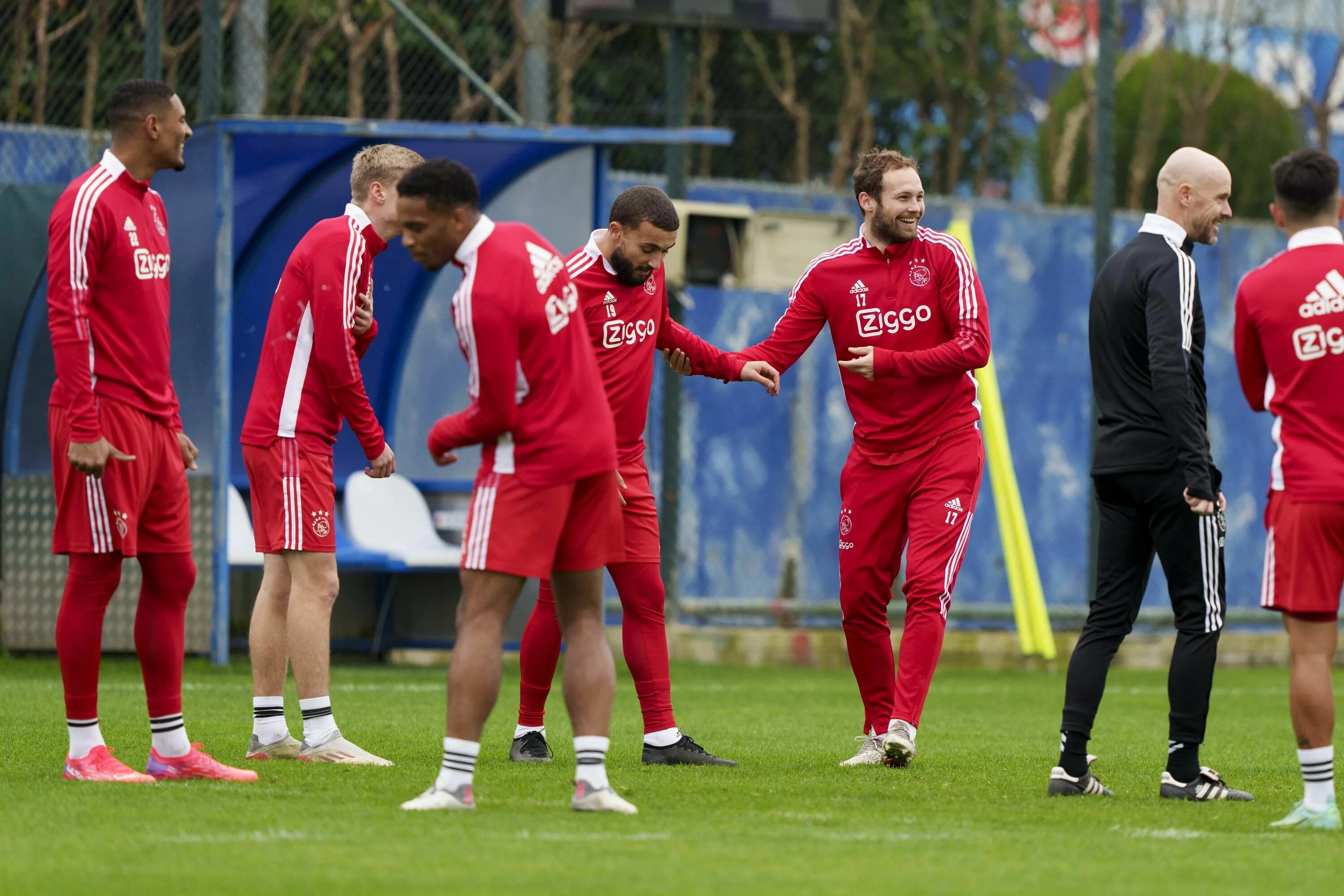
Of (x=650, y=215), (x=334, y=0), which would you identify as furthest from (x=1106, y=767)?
(x=334, y=0)

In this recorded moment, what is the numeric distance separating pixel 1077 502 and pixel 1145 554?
340 inches

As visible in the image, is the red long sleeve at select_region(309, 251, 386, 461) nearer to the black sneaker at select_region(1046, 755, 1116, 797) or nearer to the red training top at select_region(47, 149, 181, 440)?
the red training top at select_region(47, 149, 181, 440)

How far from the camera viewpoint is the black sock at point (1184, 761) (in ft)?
22.1

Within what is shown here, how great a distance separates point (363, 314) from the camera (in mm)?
7492

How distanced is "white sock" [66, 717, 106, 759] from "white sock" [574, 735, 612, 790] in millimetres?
1806

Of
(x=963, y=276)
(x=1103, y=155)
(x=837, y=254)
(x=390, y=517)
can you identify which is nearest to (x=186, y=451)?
(x=837, y=254)

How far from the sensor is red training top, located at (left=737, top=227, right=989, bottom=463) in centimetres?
788

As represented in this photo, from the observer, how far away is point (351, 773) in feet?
22.8

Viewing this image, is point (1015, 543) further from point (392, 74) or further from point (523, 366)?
point (523, 366)

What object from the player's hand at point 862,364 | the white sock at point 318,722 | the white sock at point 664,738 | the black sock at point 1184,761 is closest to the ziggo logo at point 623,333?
the player's hand at point 862,364

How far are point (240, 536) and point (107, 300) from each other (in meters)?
6.65

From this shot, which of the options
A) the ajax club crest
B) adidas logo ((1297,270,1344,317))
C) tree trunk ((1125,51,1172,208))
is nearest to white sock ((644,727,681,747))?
the ajax club crest

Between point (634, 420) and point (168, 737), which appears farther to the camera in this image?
point (634, 420)

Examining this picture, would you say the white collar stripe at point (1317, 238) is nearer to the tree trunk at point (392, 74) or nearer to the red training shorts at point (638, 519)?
the red training shorts at point (638, 519)
